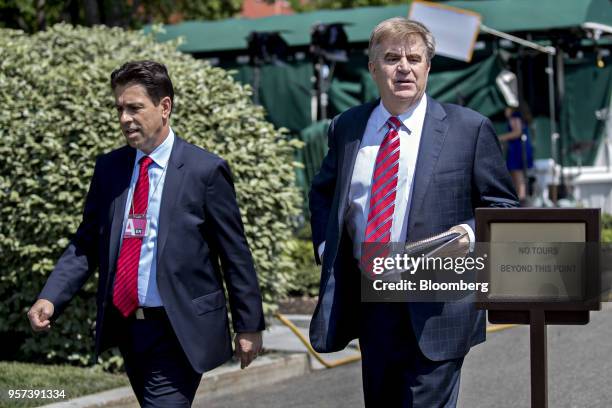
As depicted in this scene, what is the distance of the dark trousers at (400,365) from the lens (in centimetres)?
469

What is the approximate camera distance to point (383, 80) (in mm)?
4824

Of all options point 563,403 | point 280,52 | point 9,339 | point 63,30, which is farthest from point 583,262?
point 280,52

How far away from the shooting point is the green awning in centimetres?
1869

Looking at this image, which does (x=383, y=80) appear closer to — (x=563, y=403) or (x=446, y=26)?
(x=563, y=403)

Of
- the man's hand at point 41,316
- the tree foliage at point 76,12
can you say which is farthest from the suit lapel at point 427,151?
the tree foliage at point 76,12

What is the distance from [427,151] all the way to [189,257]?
1067 mm

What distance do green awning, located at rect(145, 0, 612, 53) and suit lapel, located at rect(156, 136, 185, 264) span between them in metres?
13.1

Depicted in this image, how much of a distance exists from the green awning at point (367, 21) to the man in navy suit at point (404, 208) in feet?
44.2

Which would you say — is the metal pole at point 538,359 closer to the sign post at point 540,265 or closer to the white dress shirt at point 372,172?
the sign post at point 540,265

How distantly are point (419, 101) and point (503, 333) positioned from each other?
6.80m

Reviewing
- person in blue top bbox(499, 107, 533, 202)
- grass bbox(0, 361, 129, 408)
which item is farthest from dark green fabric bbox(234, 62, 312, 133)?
grass bbox(0, 361, 129, 408)

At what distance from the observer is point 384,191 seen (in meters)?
4.73

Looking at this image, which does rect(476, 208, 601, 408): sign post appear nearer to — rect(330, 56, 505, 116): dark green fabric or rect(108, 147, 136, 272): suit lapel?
rect(108, 147, 136, 272): suit lapel

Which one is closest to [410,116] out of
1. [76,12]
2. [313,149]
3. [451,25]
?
[313,149]
